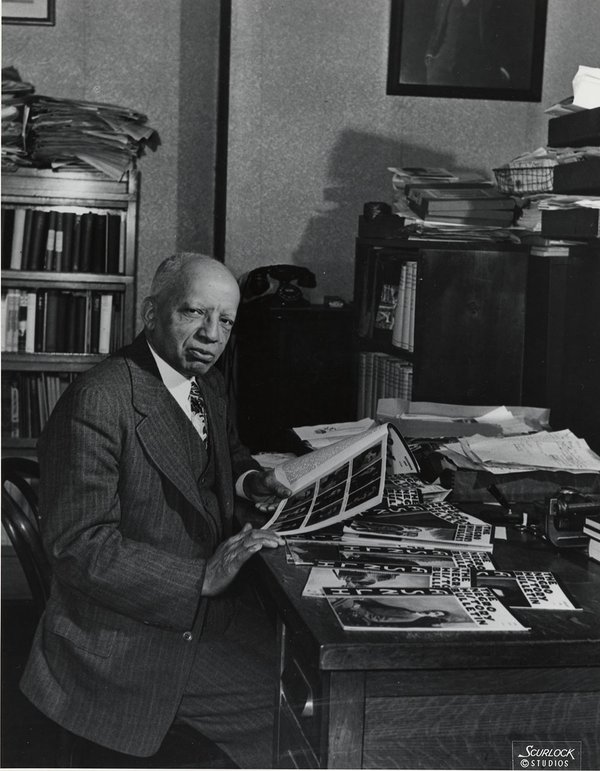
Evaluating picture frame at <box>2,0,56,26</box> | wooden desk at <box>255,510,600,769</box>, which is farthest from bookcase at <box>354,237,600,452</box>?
picture frame at <box>2,0,56,26</box>

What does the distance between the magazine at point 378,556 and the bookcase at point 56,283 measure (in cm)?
246

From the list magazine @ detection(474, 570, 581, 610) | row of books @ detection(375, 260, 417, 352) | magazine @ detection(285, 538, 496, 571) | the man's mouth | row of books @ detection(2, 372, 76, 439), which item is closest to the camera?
magazine @ detection(474, 570, 581, 610)

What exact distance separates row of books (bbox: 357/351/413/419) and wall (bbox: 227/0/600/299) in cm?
57

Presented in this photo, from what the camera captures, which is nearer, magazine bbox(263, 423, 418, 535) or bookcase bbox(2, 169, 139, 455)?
magazine bbox(263, 423, 418, 535)

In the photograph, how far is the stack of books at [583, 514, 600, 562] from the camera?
68.1 inches

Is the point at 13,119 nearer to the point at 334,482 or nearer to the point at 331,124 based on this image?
the point at 331,124

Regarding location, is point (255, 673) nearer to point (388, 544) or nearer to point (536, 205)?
point (388, 544)

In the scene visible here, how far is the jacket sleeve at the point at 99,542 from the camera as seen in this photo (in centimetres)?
169

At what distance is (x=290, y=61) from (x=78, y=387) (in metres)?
2.49

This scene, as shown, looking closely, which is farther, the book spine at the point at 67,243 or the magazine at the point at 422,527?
the book spine at the point at 67,243

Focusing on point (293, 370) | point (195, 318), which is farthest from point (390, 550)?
point (293, 370)

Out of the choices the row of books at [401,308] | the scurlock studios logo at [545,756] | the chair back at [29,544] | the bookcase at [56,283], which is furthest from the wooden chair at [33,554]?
the bookcase at [56,283]

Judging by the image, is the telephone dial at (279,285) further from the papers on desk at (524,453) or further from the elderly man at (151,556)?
the elderly man at (151,556)

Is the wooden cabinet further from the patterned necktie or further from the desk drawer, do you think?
the desk drawer
